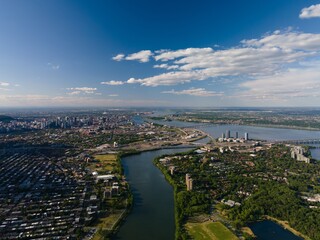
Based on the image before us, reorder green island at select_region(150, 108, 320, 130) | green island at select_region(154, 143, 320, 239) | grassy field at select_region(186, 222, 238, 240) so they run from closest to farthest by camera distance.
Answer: grassy field at select_region(186, 222, 238, 240) < green island at select_region(154, 143, 320, 239) < green island at select_region(150, 108, 320, 130)

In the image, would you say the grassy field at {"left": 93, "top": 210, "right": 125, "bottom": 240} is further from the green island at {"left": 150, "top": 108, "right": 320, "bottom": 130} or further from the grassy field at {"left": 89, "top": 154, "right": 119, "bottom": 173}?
the green island at {"left": 150, "top": 108, "right": 320, "bottom": 130}

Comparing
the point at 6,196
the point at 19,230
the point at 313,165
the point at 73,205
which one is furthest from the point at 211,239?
the point at 313,165

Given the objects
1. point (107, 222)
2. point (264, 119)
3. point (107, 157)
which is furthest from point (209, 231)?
point (264, 119)

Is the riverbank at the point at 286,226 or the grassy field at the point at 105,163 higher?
the grassy field at the point at 105,163

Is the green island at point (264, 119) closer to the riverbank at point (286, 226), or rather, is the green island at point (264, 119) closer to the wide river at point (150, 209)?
the wide river at point (150, 209)

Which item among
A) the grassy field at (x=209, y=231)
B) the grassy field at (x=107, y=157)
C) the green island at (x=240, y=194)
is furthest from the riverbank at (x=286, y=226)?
the grassy field at (x=107, y=157)

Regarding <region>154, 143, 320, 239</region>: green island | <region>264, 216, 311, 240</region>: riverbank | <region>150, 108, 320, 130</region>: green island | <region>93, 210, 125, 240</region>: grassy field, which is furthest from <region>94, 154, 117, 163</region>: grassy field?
<region>150, 108, 320, 130</region>: green island

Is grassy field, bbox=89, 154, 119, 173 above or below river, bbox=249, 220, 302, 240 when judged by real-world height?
above

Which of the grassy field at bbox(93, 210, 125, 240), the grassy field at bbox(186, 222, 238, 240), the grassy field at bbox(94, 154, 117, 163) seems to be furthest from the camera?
the grassy field at bbox(94, 154, 117, 163)
